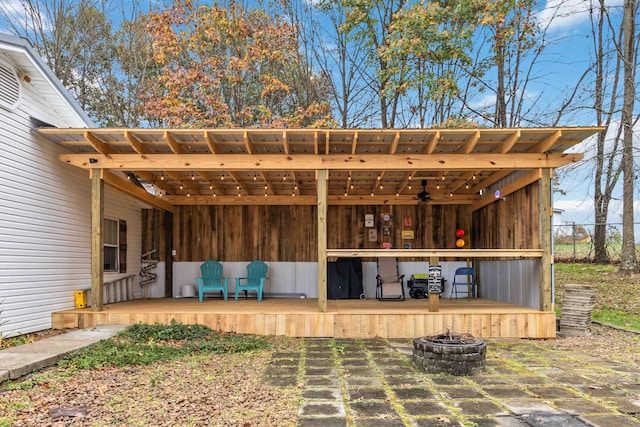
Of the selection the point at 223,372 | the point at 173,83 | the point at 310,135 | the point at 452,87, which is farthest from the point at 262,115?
the point at 223,372

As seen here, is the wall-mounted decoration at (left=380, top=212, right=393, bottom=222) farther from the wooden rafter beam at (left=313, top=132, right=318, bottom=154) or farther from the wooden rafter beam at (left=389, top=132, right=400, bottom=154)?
the wooden rafter beam at (left=313, top=132, right=318, bottom=154)

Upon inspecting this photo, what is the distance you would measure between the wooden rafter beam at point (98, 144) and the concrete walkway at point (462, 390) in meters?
3.81

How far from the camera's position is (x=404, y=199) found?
10.2m

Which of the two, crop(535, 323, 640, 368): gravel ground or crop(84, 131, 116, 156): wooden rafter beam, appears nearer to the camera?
crop(535, 323, 640, 368): gravel ground

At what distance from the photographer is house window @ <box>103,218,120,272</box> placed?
850cm

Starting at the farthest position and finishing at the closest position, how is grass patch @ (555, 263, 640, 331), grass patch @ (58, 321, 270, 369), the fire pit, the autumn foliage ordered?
the autumn foliage
grass patch @ (555, 263, 640, 331)
grass patch @ (58, 321, 270, 369)
the fire pit

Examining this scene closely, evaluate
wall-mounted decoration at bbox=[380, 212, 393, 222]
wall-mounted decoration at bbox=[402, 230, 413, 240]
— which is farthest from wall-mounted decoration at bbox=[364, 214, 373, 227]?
wall-mounted decoration at bbox=[402, 230, 413, 240]

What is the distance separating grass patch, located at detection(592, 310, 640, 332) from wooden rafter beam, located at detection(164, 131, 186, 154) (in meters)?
7.31

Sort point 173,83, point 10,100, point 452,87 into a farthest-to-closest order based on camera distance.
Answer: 1. point 173,83
2. point 452,87
3. point 10,100

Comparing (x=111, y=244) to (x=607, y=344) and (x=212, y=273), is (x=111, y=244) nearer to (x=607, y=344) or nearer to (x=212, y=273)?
(x=212, y=273)

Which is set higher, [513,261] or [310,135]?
[310,135]

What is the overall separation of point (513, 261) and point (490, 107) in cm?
723

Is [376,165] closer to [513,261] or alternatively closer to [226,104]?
[513,261]

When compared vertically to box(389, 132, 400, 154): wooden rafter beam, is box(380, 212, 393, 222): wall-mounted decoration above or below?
below
